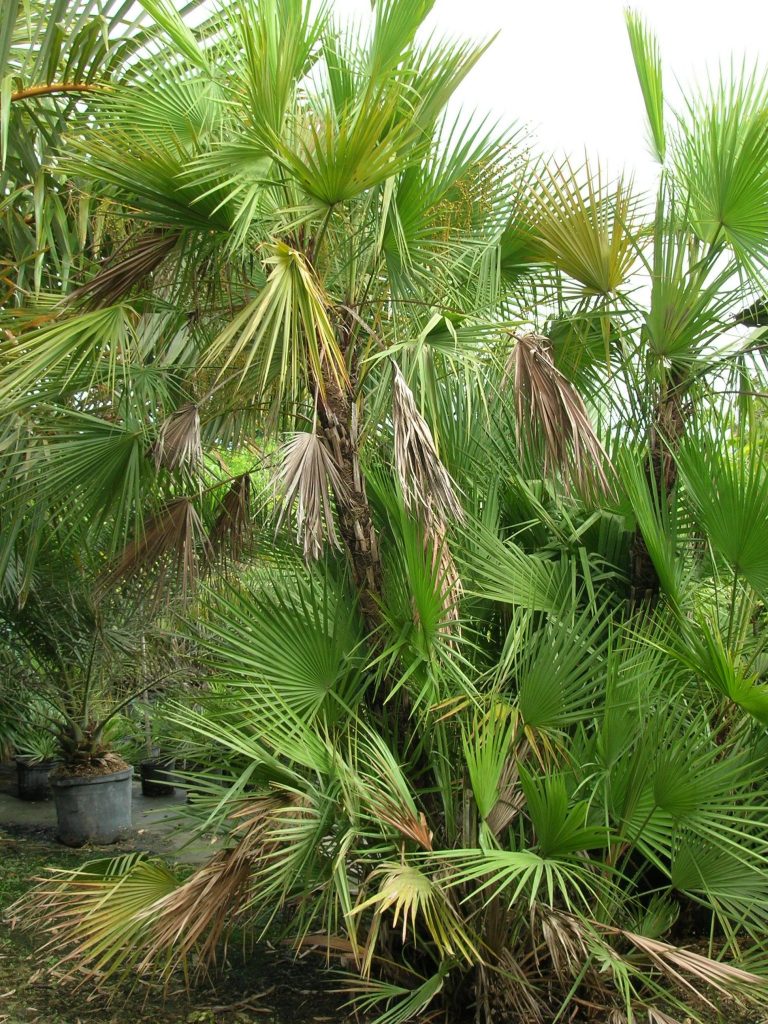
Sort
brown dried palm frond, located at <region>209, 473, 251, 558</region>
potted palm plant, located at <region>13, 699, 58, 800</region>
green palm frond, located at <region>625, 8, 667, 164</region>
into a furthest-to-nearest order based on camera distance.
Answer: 1. potted palm plant, located at <region>13, 699, 58, 800</region>
2. brown dried palm frond, located at <region>209, 473, 251, 558</region>
3. green palm frond, located at <region>625, 8, 667, 164</region>

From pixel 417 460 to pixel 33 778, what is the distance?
656 cm

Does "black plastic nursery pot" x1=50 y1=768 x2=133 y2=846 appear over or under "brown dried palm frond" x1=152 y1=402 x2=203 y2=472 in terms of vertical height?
under

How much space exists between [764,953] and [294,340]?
243 cm

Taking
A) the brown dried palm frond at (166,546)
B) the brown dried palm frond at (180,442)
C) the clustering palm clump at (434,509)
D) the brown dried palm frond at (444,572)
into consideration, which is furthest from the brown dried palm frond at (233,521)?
the brown dried palm frond at (444,572)

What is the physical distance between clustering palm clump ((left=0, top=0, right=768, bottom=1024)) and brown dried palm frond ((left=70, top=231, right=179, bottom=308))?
13 millimetres

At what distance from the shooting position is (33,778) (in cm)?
830

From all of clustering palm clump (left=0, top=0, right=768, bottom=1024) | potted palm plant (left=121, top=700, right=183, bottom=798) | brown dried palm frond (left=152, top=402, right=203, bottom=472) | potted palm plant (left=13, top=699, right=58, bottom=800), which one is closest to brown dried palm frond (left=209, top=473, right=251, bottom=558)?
clustering palm clump (left=0, top=0, right=768, bottom=1024)

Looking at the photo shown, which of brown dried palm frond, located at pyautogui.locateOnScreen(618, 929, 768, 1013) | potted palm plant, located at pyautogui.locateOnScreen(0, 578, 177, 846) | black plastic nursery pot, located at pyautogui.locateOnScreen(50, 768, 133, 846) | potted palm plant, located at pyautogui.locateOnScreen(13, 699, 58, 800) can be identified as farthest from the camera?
potted palm plant, located at pyautogui.locateOnScreen(13, 699, 58, 800)

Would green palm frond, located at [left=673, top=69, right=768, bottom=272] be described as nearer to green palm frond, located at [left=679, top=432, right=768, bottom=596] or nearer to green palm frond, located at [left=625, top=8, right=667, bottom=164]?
green palm frond, located at [left=625, top=8, right=667, bottom=164]

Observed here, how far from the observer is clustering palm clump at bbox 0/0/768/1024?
3053mm

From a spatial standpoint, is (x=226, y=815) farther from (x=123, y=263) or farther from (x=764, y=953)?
(x=123, y=263)

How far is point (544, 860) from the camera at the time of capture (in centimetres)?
287

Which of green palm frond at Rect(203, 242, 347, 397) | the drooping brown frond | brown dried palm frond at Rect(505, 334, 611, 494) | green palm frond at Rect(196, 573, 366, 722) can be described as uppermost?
green palm frond at Rect(203, 242, 347, 397)

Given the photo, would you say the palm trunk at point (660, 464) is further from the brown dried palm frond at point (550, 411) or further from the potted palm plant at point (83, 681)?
the potted palm plant at point (83, 681)
